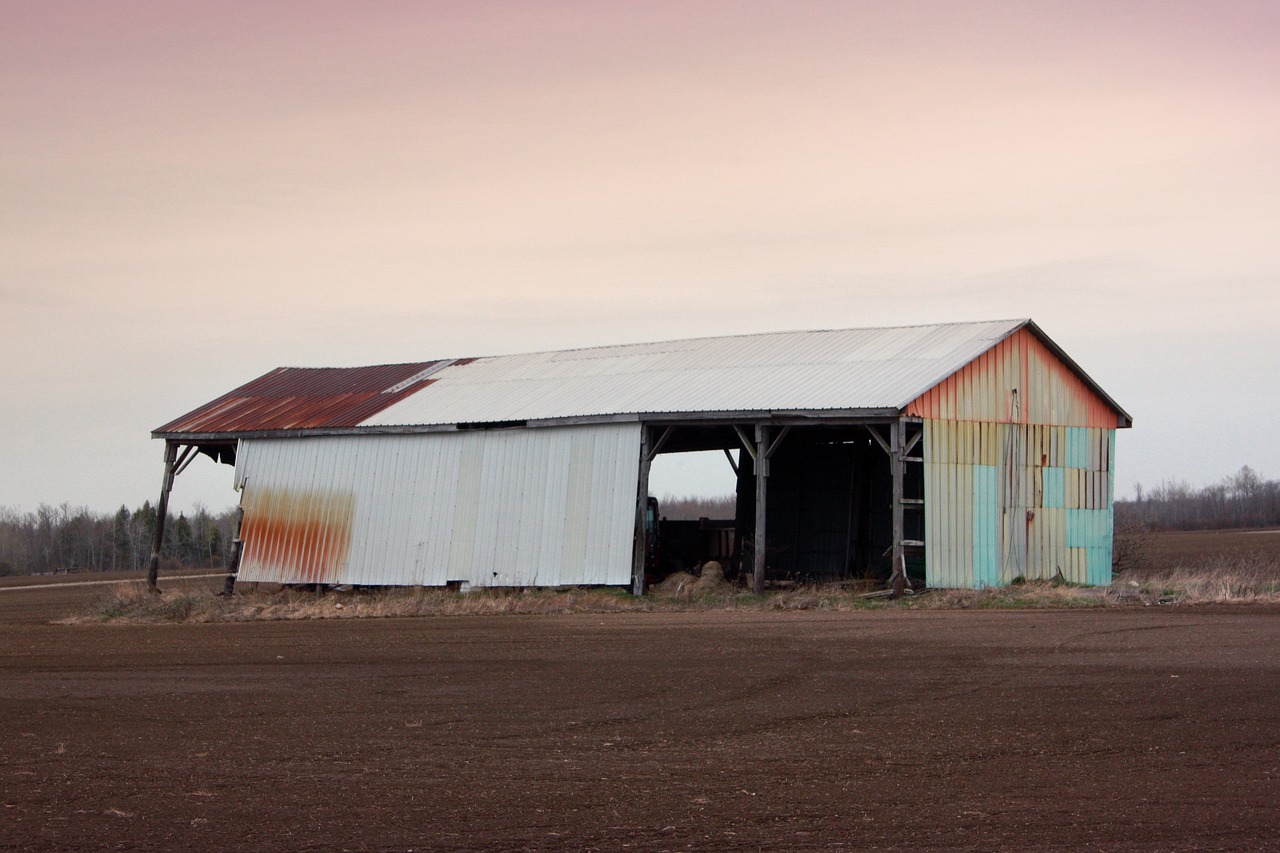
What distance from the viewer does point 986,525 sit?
26.2 meters

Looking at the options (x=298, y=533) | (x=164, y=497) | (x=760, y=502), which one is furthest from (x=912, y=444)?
(x=164, y=497)

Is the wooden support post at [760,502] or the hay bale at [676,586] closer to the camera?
the wooden support post at [760,502]

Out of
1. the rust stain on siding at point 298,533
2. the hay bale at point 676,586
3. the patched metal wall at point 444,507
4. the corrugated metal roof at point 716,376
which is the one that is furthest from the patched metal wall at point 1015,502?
the rust stain on siding at point 298,533

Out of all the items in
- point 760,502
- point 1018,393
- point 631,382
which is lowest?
point 760,502

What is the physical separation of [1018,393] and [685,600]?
783 cm

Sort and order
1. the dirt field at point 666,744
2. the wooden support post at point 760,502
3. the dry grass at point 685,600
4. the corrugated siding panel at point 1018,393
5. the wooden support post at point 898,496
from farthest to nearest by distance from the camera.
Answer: the corrugated siding panel at point 1018,393 → the wooden support post at point 760,502 → the wooden support post at point 898,496 → the dry grass at point 685,600 → the dirt field at point 666,744

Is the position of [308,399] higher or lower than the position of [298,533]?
higher

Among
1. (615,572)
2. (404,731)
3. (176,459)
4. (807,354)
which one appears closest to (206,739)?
(404,731)

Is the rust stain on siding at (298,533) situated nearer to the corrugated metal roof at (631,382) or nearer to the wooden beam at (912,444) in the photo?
the corrugated metal roof at (631,382)

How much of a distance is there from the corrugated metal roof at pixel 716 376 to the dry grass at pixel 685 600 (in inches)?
137

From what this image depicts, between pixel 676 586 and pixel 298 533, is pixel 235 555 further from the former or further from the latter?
pixel 676 586

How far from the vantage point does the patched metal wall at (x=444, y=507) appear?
89.6 ft

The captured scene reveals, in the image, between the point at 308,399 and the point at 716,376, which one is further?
the point at 308,399

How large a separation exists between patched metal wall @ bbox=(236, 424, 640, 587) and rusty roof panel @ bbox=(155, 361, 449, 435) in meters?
0.68
